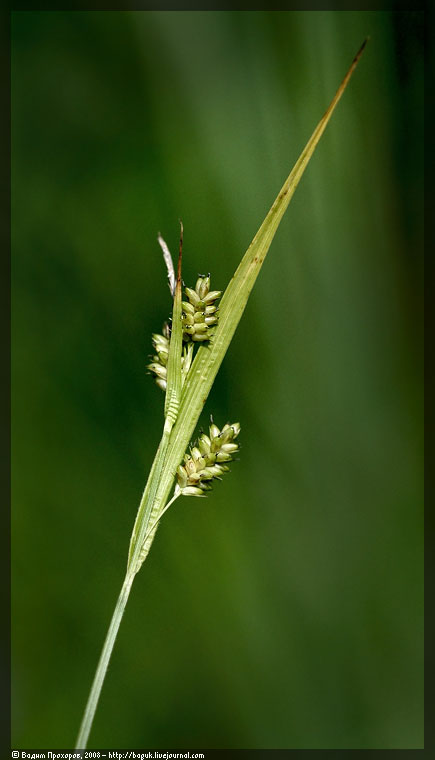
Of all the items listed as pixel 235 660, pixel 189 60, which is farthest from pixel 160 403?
pixel 189 60

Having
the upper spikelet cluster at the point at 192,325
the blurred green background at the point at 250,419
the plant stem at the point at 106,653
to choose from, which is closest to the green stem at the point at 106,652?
the plant stem at the point at 106,653

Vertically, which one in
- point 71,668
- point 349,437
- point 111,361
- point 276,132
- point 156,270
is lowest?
point 71,668

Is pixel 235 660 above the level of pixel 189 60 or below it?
below

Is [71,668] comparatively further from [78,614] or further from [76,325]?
[76,325]

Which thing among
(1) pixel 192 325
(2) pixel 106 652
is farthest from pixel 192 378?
(2) pixel 106 652

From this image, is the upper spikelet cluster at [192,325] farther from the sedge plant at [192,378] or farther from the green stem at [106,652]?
the green stem at [106,652]

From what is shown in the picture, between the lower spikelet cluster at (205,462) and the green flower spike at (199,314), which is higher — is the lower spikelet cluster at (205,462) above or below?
below

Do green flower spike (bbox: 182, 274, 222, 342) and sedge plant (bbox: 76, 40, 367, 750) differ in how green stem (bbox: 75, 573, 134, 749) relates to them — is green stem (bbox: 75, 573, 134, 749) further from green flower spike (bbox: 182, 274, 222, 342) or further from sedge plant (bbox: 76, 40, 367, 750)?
green flower spike (bbox: 182, 274, 222, 342)
